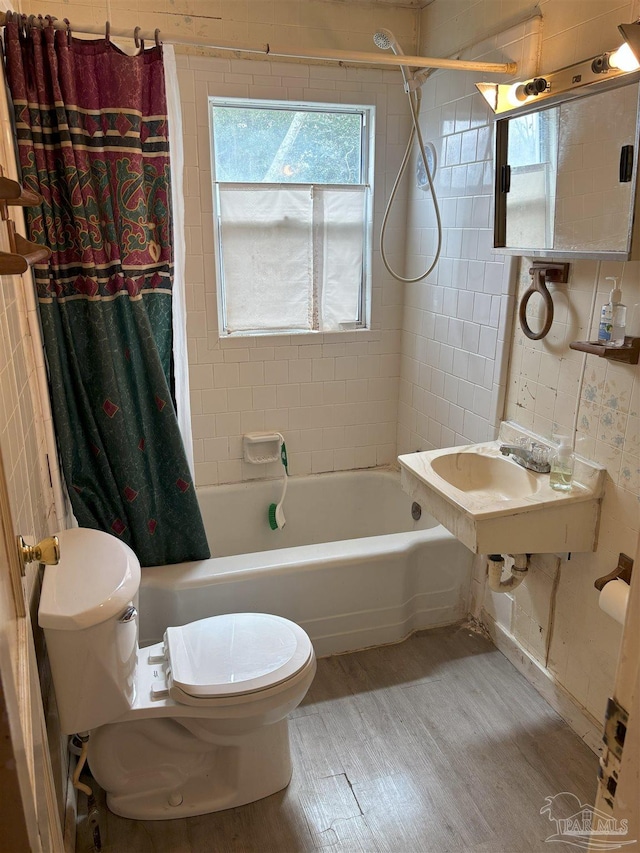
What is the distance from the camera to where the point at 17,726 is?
0.59m

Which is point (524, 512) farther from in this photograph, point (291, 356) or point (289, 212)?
point (289, 212)

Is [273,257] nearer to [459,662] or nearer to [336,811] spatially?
[459,662]

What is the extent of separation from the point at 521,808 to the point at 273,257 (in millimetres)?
2300

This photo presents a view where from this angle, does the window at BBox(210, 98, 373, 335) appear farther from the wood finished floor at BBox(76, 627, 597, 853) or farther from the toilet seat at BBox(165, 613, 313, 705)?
the wood finished floor at BBox(76, 627, 597, 853)

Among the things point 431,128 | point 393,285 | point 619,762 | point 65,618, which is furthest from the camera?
point 393,285

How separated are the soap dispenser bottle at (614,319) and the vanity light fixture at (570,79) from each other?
55 centimetres

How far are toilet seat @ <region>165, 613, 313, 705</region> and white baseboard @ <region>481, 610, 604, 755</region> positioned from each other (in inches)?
38.7

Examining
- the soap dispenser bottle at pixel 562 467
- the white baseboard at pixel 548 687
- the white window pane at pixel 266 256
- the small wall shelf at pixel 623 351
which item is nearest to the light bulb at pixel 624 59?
the small wall shelf at pixel 623 351

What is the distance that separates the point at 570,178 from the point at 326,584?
160 cm

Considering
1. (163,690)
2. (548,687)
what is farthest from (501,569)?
(163,690)

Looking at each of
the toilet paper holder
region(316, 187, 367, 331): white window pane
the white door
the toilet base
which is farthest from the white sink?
the white door

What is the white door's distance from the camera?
0.55 m

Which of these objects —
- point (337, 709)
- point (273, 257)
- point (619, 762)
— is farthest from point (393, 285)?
point (619, 762)

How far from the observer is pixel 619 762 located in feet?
2.21
